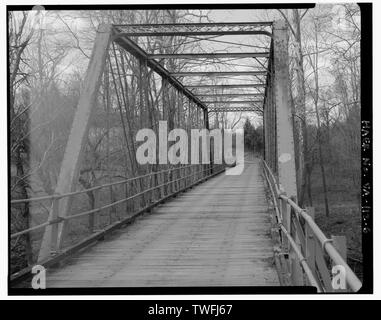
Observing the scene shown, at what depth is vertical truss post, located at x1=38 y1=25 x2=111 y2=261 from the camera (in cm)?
636

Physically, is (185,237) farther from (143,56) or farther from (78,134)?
(143,56)

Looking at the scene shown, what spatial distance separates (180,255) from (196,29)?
419 cm

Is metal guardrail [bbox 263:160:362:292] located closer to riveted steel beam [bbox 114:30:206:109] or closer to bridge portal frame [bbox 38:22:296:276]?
bridge portal frame [bbox 38:22:296:276]

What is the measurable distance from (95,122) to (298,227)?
1636 centimetres

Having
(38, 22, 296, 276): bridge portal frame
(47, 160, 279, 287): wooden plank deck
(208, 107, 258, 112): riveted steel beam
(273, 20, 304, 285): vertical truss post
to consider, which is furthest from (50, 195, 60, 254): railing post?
(208, 107, 258, 112): riveted steel beam

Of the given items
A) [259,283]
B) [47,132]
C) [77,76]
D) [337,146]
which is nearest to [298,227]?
[259,283]

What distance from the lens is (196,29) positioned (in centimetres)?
881

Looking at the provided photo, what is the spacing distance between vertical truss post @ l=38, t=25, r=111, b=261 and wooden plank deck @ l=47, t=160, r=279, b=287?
20.2 inches

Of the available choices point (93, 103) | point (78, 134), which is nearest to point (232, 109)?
point (93, 103)

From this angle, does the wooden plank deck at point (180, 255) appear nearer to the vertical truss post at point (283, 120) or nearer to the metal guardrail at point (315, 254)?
the metal guardrail at point (315, 254)

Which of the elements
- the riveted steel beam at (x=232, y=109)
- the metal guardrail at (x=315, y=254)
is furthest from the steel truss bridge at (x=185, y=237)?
the riveted steel beam at (x=232, y=109)

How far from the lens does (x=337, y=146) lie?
21.8 m
